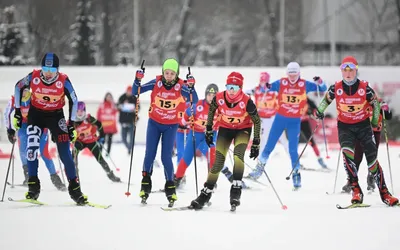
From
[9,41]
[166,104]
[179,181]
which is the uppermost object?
[9,41]

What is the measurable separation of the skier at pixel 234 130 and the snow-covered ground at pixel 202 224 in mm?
259

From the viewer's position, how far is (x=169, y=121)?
8.88 meters

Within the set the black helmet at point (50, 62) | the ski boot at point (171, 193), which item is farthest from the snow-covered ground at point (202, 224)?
the black helmet at point (50, 62)

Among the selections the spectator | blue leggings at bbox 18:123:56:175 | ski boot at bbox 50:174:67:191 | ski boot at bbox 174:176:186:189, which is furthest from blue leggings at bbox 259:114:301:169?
the spectator

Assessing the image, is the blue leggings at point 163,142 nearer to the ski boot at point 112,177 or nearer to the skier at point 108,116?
the ski boot at point 112,177

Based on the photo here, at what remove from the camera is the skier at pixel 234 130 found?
329 inches

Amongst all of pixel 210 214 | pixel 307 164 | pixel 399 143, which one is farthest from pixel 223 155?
pixel 399 143

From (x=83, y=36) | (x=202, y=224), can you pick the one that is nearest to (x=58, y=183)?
(x=202, y=224)

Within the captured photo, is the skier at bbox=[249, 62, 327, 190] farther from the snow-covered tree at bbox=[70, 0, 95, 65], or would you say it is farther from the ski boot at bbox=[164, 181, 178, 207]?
the snow-covered tree at bbox=[70, 0, 95, 65]

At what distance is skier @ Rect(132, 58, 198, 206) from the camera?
345 inches

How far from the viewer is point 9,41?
27094mm

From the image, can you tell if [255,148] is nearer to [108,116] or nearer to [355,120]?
[355,120]

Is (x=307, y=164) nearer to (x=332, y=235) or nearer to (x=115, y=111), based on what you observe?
(x=115, y=111)

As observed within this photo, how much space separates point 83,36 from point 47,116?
A: 2069cm
